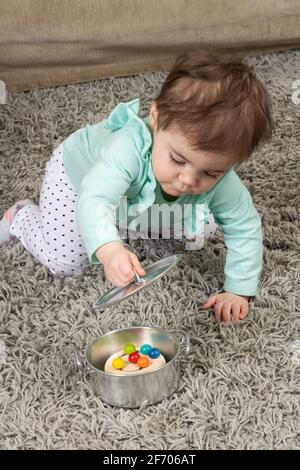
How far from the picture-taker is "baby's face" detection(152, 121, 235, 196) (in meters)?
1.22

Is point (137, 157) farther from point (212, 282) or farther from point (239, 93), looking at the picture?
point (212, 282)

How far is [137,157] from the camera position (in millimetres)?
1309

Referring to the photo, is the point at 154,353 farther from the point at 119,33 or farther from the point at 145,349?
the point at 119,33

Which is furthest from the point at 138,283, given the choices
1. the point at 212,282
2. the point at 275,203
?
the point at 275,203

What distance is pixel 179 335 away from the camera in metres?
1.36

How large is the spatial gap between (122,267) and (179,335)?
0.25 m

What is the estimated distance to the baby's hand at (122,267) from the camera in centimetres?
116

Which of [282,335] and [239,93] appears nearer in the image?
[239,93]

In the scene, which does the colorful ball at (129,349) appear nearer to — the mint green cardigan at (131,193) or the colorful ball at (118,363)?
the colorful ball at (118,363)

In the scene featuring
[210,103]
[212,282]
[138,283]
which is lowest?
[212,282]

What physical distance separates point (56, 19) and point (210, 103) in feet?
3.26

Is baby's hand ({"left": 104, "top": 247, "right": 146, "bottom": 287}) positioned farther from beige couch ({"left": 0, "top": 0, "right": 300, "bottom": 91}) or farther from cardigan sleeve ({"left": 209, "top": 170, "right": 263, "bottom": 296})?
beige couch ({"left": 0, "top": 0, "right": 300, "bottom": 91})
